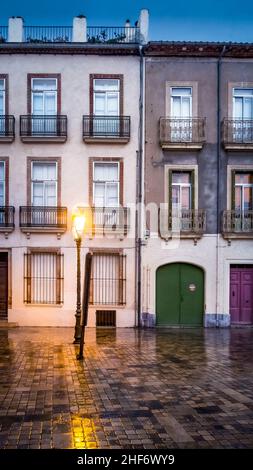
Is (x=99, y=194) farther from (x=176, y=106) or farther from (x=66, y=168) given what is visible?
(x=176, y=106)

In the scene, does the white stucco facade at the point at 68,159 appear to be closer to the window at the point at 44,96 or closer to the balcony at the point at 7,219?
the balcony at the point at 7,219

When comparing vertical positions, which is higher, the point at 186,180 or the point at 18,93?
the point at 18,93

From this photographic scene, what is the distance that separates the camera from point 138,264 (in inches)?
650

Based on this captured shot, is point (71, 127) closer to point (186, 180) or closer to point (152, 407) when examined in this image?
point (186, 180)

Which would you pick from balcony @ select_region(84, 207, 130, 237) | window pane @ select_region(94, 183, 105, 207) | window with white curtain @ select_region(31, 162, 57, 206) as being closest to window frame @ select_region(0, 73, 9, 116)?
window with white curtain @ select_region(31, 162, 57, 206)

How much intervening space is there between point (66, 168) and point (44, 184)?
1132 mm

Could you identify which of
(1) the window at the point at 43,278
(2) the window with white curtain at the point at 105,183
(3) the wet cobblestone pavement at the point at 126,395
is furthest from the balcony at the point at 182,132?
(3) the wet cobblestone pavement at the point at 126,395

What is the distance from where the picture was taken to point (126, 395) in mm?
7418

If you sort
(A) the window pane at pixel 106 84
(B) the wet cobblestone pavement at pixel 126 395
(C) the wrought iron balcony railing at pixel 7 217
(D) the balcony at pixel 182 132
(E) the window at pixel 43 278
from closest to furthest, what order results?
(B) the wet cobblestone pavement at pixel 126 395 < (D) the balcony at pixel 182 132 < (C) the wrought iron balcony railing at pixel 7 217 < (E) the window at pixel 43 278 < (A) the window pane at pixel 106 84

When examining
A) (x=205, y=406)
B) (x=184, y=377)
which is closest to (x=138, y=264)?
(x=184, y=377)

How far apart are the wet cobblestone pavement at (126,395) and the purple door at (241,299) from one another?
145 inches

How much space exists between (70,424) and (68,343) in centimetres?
691

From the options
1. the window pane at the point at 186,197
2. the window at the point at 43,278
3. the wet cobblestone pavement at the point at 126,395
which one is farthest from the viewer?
the window pane at the point at 186,197

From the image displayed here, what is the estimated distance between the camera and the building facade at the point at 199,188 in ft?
53.8
